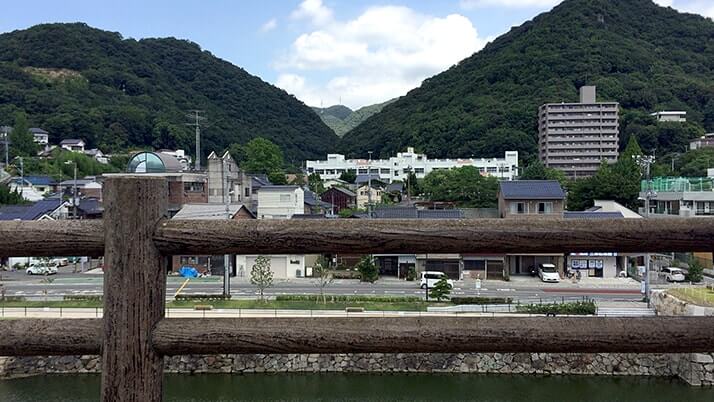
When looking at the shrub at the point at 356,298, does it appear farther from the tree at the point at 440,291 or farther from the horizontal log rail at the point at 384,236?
the horizontal log rail at the point at 384,236

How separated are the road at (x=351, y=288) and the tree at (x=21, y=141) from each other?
26900 millimetres

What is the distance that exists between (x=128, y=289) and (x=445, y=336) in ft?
2.03

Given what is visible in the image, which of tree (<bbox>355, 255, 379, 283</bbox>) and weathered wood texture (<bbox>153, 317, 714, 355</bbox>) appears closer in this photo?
weathered wood texture (<bbox>153, 317, 714, 355</bbox>)

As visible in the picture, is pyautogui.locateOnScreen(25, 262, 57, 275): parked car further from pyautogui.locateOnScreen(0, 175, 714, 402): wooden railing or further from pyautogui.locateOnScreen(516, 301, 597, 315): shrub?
pyautogui.locateOnScreen(0, 175, 714, 402): wooden railing

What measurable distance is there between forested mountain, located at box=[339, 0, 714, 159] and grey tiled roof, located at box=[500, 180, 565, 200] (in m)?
30.0

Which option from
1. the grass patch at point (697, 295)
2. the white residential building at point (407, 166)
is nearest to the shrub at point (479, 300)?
the grass patch at point (697, 295)

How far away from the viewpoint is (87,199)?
22906 millimetres

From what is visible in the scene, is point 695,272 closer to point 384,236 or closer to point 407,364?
point 407,364

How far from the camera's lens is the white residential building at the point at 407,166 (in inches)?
1661

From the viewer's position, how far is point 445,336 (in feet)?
3.51

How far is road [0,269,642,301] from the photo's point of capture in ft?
43.1

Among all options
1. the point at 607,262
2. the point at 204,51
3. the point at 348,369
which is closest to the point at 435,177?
the point at 607,262

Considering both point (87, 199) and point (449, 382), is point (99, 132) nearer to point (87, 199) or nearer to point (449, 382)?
point (87, 199)

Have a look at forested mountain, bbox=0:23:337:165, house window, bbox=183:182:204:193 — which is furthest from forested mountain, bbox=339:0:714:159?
house window, bbox=183:182:204:193
